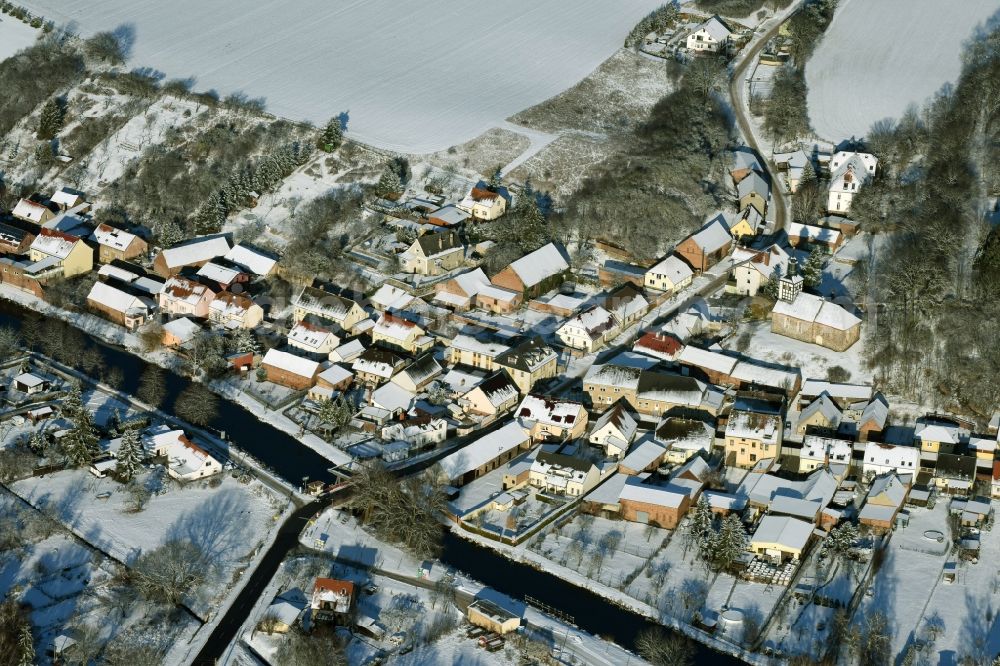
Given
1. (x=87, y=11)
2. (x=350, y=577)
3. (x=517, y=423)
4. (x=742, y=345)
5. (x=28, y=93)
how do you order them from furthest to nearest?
1. (x=87, y=11)
2. (x=28, y=93)
3. (x=742, y=345)
4. (x=517, y=423)
5. (x=350, y=577)

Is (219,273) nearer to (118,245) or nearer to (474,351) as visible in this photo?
(118,245)

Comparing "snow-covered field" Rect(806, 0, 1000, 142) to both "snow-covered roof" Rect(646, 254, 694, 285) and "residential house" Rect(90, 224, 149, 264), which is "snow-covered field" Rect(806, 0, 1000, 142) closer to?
"snow-covered roof" Rect(646, 254, 694, 285)

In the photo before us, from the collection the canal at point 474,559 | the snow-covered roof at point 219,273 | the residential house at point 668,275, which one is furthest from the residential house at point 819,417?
the snow-covered roof at point 219,273

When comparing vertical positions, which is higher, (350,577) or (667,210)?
(667,210)

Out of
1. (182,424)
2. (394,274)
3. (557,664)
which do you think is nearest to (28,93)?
(394,274)

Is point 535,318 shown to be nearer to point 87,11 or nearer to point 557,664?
point 557,664

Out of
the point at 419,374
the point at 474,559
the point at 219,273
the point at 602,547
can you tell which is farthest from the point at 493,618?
the point at 219,273

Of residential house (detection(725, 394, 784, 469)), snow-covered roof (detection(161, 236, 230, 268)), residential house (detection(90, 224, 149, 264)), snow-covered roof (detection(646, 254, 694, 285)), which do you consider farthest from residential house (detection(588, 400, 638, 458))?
residential house (detection(90, 224, 149, 264))

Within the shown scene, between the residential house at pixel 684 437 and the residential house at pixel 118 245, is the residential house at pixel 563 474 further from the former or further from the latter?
the residential house at pixel 118 245
